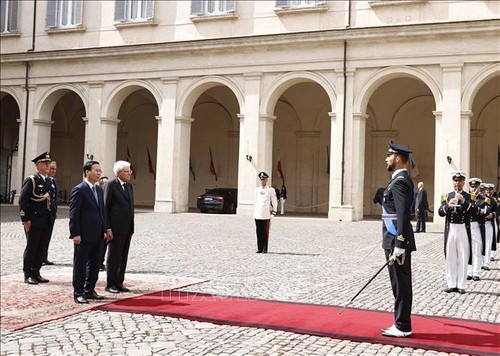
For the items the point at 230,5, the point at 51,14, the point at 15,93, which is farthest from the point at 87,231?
the point at 15,93

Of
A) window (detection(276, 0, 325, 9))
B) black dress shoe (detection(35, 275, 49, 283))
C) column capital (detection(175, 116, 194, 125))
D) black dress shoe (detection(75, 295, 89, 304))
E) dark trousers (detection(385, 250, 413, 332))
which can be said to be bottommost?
black dress shoe (detection(75, 295, 89, 304))

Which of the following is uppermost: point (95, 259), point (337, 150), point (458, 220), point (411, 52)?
point (411, 52)

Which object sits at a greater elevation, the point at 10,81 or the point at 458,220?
the point at 10,81

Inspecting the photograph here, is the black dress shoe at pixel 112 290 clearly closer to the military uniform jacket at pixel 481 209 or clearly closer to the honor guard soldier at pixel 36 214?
the honor guard soldier at pixel 36 214

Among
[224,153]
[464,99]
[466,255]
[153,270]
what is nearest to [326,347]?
[466,255]

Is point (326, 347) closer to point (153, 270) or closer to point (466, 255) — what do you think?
point (466, 255)

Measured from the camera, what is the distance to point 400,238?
5992mm

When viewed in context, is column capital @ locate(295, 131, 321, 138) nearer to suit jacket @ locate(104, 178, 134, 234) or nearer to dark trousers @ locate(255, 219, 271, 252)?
dark trousers @ locate(255, 219, 271, 252)

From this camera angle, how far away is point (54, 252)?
12.0 metres

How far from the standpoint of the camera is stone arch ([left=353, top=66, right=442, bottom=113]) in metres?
22.3

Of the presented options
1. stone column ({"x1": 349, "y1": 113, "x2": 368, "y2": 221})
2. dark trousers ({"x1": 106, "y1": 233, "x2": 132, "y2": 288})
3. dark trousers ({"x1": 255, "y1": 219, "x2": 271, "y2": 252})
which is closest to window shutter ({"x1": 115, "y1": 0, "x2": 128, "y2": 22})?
stone column ({"x1": 349, "y1": 113, "x2": 368, "y2": 221})

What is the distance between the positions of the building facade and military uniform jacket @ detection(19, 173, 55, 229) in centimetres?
1598

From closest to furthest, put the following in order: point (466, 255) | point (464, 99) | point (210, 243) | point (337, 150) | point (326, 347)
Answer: point (326, 347), point (466, 255), point (210, 243), point (464, 99), point (337, 150)

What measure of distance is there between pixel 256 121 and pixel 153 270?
616 inches
